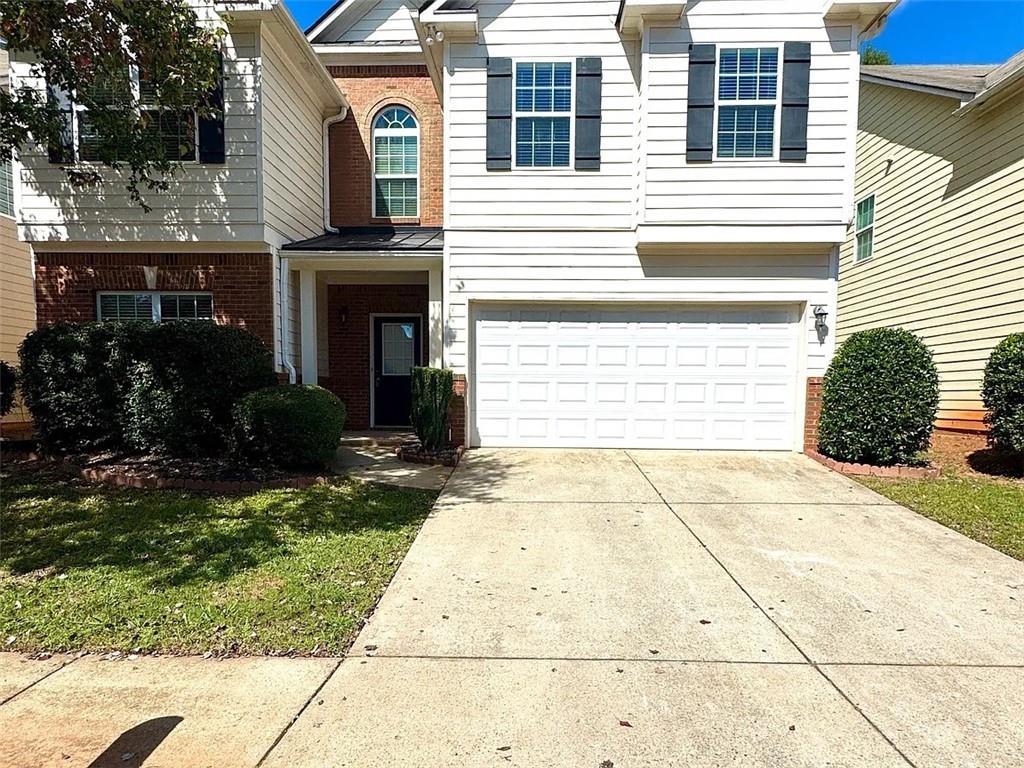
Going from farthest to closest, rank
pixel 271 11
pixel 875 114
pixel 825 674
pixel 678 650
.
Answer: pixel 875 114 → pixel 271 11 → pixel 678 650 → pixel 825 674

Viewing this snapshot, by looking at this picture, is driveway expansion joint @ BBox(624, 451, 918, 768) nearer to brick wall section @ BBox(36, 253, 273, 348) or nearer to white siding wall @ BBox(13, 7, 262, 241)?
brick wall section @ BBox(36, 253, 273, 348)

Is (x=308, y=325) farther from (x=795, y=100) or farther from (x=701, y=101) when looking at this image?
(x=795, y=100)

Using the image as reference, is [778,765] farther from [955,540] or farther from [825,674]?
[955,540]

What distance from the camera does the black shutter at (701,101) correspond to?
763cm

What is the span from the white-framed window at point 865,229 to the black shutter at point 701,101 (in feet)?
21.6

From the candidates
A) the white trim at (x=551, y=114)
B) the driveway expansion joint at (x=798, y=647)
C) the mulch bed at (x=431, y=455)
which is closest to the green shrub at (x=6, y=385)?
the mulch bed at (x=431, y=455)

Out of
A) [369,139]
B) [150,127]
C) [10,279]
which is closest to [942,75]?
[369,139]

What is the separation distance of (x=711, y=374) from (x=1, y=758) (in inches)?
317

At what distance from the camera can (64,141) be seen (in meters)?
7.89

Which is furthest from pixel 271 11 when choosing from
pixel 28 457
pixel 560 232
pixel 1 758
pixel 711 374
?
pixel 1 758

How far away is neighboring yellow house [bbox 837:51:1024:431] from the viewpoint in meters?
8.56

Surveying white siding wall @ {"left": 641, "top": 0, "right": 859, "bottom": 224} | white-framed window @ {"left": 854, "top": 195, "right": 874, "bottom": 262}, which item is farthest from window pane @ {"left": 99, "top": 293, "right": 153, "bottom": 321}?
white-framed window @ {"left": 854, "top": 195, "right": 874, "bottom": 262}

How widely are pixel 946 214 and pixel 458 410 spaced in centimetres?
918

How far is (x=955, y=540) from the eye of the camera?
494cm
